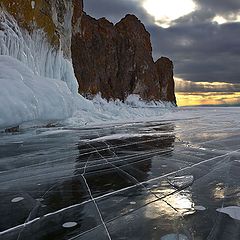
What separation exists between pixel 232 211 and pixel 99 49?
59.2 meters

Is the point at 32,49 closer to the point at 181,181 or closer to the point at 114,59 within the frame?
the point at 181,181

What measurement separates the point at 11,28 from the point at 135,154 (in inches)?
314

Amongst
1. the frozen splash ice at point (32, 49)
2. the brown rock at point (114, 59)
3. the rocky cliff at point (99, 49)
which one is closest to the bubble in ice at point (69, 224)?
the frozen splash ice at point (32, 49)

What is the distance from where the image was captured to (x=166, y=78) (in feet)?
334

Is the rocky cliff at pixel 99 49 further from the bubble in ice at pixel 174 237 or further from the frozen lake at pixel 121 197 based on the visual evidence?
the bubble in ice at pixel 174 237

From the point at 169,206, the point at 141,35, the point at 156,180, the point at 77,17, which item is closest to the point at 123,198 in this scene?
the point at 169,206

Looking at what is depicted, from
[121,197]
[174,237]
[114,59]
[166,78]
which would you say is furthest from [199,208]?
[166,78]

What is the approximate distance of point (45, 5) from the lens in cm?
1541

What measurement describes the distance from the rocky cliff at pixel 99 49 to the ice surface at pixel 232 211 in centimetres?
1064

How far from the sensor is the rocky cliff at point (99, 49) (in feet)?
45.8

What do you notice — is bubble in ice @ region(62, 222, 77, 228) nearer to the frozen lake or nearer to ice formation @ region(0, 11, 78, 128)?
the frozen lake

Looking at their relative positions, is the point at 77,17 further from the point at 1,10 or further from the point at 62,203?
the point at 62,203

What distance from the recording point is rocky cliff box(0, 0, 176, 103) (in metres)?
14.0

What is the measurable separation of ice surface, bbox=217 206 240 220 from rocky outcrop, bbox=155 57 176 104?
3822 inches
